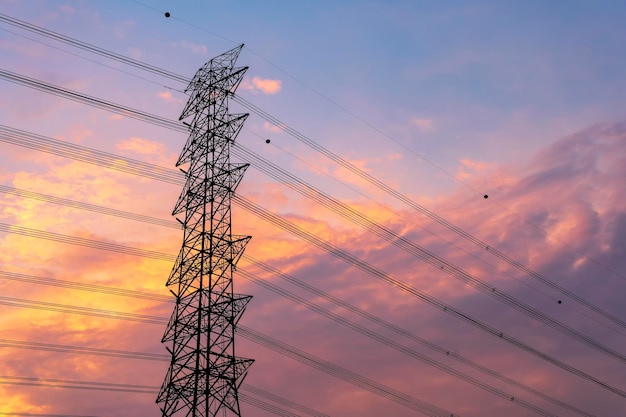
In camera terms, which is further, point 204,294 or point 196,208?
point 196,208

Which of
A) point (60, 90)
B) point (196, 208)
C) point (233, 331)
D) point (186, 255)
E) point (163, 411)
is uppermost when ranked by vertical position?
point (60, 90)

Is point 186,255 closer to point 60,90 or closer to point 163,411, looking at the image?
point 163,411

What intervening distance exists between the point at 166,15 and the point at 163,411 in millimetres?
20918

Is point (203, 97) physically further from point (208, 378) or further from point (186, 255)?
point (208, 378)

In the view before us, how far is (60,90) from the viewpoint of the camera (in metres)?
33.0

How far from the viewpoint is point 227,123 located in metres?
40.1

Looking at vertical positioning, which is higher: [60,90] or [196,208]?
[60,90]

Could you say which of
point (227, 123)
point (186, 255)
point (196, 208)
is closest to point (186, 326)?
point (186, 255)

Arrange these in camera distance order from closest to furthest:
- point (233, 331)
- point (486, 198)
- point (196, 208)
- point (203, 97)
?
1. point (233, 331)
2. point (196, 208)
3. point (203, 97)
4. point (486, 198)

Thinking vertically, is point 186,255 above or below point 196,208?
below

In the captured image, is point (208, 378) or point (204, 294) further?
point (204, 294)

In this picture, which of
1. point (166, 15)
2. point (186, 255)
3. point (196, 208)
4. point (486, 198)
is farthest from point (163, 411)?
point (486, 198)

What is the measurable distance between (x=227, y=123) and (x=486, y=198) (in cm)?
1992

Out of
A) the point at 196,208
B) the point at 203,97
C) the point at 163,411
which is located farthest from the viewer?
the point at 203,97
